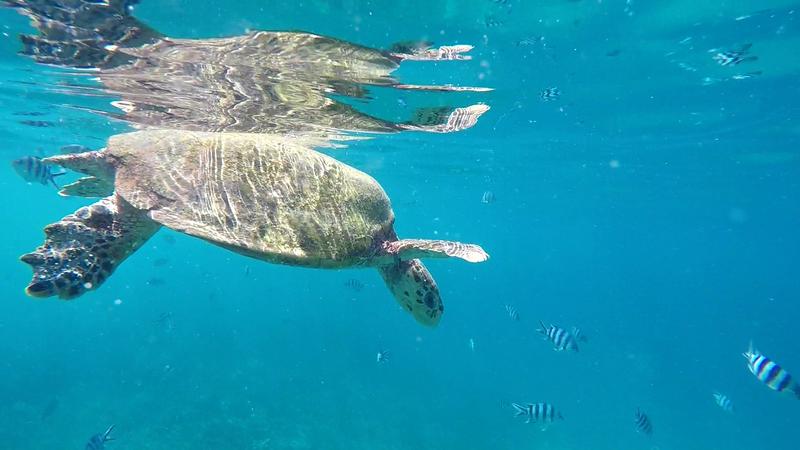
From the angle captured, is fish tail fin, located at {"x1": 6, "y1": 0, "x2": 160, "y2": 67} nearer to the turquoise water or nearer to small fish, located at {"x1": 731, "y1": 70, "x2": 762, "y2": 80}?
the turquoise water

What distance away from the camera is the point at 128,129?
1773cm

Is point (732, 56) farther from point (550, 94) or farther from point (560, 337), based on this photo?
point (560, 337)

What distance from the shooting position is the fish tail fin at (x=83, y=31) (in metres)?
6.99

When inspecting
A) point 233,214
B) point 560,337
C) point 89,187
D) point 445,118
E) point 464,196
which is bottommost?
point 464,196

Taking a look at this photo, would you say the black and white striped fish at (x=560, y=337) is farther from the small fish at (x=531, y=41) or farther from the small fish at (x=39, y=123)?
the small fish at (x=39, y=123)

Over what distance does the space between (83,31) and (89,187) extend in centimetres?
279

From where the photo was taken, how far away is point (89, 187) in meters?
7.23

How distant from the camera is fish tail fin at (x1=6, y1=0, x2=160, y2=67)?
6.99 metres

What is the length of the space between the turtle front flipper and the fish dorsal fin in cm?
185

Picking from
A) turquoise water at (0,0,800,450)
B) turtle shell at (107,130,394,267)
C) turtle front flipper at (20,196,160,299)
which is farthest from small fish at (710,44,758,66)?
turtle front flipper at (20,196,160,299)

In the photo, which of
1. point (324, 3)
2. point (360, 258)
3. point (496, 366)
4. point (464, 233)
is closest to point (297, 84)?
point (324, 3)

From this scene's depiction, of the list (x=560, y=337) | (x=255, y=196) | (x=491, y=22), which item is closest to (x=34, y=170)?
(x=255, y=196)

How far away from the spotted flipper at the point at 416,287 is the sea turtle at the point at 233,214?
0.05 feet

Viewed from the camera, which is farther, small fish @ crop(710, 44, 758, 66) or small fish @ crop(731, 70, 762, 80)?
small fish @ crop(731, 70, 762, 80)
